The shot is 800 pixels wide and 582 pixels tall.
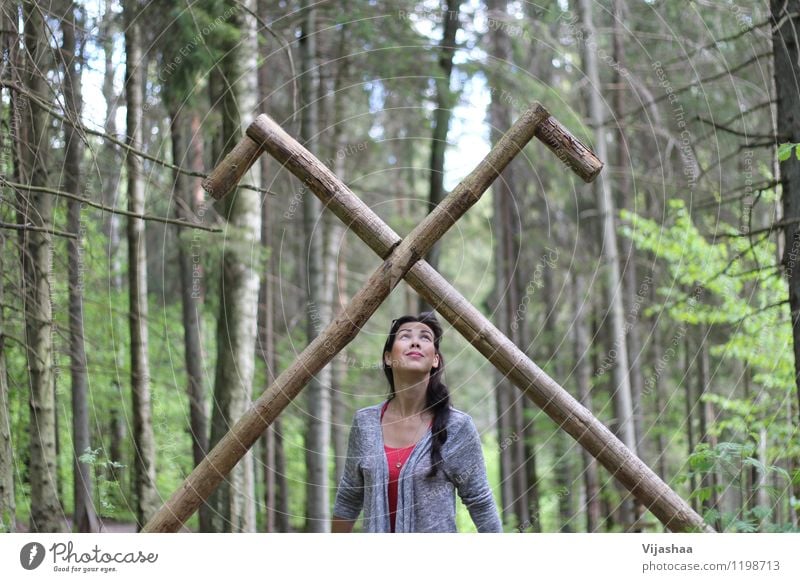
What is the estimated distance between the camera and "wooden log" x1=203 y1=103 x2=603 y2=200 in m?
4.28

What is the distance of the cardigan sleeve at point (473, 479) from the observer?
4012mm

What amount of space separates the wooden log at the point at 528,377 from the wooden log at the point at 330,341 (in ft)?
0.39

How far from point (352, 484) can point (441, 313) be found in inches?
35.2

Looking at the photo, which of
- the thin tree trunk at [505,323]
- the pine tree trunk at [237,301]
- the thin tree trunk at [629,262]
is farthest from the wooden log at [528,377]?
the thin tree trunk at [505,323]

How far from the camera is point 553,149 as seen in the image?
4332 mm

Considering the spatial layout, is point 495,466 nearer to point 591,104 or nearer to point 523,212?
point 523,212

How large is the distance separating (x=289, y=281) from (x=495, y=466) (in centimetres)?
1114

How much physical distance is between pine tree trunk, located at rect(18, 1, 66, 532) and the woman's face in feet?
8.25

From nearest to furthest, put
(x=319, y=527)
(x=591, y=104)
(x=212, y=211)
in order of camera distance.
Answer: (x=319, y=527), (x=212, y=211), (x=591, y=104)

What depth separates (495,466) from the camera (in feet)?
75.3

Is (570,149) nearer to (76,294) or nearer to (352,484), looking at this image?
(352,484)

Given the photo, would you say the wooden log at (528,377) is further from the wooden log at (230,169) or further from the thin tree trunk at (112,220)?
the thin tree trunk at (112,220)

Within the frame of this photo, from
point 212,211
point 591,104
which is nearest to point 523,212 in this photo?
point 591,104

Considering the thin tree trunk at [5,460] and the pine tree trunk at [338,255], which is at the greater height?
the pine tree trunk at [338,255]
